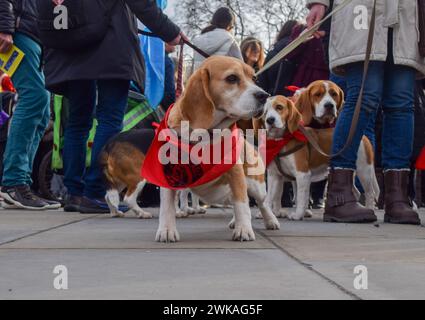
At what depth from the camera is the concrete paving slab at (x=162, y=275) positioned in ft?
6.91

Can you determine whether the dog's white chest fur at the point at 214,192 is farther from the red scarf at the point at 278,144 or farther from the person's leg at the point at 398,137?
the red scarf at the point at 278,144

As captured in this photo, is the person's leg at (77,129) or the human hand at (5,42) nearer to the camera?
the person's leg at (77,129)

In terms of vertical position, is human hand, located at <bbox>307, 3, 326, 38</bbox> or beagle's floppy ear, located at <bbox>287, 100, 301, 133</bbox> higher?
human hand, located at <bbox>307, 3, 326, 38</bbox>

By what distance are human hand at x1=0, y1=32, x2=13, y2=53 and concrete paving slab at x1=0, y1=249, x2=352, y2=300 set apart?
315 cm

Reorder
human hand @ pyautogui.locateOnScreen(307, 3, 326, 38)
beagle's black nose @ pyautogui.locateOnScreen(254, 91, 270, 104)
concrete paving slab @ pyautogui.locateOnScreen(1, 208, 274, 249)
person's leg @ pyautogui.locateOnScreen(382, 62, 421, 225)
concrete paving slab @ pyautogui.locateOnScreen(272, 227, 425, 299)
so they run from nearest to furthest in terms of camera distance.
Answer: concrete paving slab @ pyautogui.locateOnScreen(272, 227, 425, 299)
concrete paving slab @ pyautogui.locateOnScreen(1, 208, 274, 249)
beagle's black nose @ pyautogui.locateOnScreen(254, 91, 270, 104)
person's leg @ pyautogui.locateOnScreen(382, 62, 421, 225)
human hand @ pyautogui.locateOnScreen(307, 3, 326, 38)

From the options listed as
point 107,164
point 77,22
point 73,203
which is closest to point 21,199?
point 73,203

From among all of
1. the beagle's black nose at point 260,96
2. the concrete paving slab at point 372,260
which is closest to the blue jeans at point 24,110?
the beagle's black nose at point 260,96

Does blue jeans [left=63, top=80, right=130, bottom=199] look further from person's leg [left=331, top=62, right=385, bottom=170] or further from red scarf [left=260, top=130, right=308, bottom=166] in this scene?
person's leg [left=331, top=62, right=385, bottom=170]

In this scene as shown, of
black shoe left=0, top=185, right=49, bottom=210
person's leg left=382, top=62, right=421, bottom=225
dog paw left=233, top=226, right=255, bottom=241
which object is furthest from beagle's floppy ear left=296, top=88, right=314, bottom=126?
dog paw left=233, top=226, right=255, bottom=241

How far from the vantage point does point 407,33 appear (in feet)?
15.5

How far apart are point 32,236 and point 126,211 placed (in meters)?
1.88

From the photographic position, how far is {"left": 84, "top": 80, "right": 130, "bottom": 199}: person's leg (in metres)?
5.37

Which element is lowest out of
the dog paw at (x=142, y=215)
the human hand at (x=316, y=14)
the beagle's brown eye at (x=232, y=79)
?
the dog paw at (x=142, y=215)
